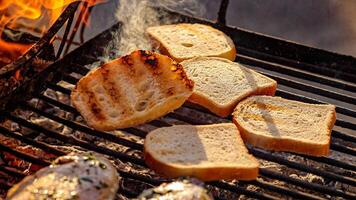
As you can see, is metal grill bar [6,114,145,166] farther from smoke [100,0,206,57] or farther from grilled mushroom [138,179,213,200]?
smoke [100,0,206,57]

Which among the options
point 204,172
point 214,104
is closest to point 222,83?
point 214,104

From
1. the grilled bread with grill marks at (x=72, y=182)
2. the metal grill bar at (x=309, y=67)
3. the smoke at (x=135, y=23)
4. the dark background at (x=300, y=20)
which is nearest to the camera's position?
the grilled bread with grill marks at (x=72, y=182)

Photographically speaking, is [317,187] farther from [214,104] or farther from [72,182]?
[72,182]

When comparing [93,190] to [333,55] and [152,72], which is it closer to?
[152,72]

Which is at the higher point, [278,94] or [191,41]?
[191,41]

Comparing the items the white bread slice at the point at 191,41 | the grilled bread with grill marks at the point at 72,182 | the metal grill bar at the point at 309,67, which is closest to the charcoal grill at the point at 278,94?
the metal grill bar at the point at 309,67

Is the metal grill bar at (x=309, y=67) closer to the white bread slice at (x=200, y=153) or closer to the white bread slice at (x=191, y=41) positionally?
the white bread slice at (x=191, y=41)
